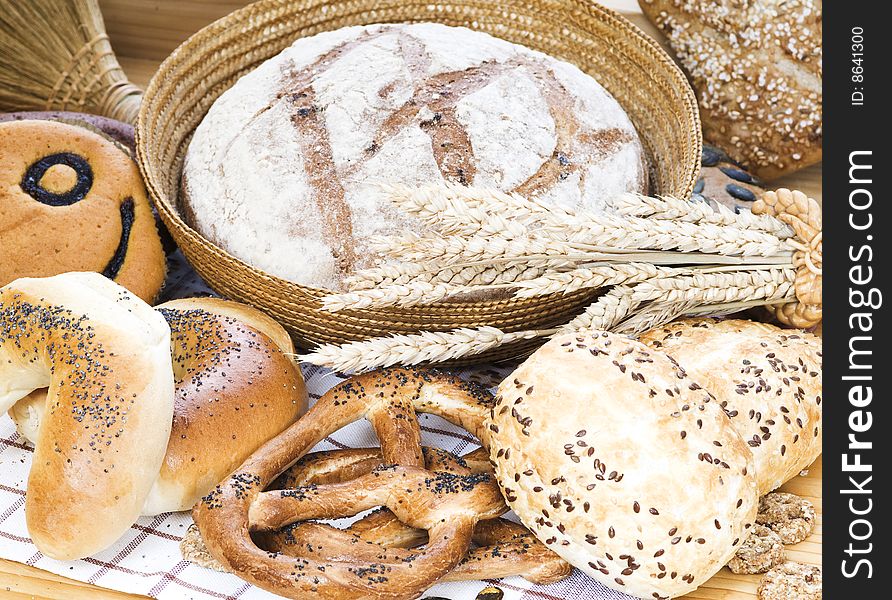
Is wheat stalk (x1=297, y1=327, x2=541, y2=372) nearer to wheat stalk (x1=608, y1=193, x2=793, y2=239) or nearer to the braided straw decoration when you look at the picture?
wheat stalk (x1=608, y1=193, x2=793, y2=239)

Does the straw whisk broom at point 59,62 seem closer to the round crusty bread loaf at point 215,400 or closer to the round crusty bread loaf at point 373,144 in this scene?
the round crusty bread loaf at point 373,144

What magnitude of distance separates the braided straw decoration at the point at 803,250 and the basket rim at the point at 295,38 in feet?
0.61

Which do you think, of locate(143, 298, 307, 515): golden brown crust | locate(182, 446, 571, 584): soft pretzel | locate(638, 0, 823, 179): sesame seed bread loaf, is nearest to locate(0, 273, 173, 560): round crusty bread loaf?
locate(143, 298, 307, 515): golden brown crust

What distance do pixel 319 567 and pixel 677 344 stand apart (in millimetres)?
771

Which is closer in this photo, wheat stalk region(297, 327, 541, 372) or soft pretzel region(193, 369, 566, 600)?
soft pretzel region(193, 369, 566, 600)

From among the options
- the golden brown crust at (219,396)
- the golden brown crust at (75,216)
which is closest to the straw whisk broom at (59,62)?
the golden brown crust at (75,216)

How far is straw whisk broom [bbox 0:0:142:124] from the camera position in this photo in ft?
8.04

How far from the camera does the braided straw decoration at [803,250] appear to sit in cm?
161

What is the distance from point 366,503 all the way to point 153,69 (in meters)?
2.12

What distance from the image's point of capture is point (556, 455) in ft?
4.29

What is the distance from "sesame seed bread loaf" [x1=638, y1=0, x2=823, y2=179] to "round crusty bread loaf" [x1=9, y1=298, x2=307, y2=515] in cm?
142

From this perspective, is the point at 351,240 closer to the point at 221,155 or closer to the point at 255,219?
the point at 255,219

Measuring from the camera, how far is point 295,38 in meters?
2.19
